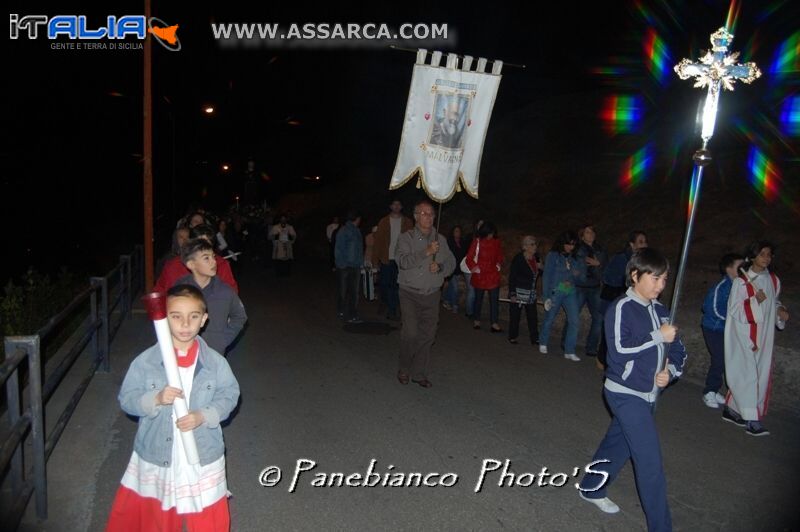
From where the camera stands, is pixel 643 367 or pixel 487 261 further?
pixel 487 261

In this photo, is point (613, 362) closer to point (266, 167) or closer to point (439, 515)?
point (439, 515)

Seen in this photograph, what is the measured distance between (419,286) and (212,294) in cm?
293

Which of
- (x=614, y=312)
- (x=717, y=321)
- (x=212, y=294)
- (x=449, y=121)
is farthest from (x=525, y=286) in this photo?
(x=212, y=294)

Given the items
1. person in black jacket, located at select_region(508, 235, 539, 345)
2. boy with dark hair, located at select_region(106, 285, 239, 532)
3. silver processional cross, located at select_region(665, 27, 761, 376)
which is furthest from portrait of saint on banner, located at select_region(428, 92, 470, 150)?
boy with dark hair, located at select_region(106, 285, 239, 532)

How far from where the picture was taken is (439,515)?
4383 millimetres

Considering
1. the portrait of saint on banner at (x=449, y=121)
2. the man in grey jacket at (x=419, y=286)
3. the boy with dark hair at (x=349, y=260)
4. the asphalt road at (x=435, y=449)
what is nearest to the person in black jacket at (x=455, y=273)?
the boy with dark hair at (x=349, y=260)

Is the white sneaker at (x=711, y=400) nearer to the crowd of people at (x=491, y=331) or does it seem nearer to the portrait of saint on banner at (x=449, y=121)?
the crowd of people at (x=491, y=331)

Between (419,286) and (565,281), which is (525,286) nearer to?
(565,281)

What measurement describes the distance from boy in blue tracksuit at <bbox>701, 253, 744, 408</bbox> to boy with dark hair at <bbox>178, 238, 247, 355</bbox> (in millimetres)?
5000

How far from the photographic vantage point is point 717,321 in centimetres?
688

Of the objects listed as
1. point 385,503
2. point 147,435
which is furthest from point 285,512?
point 147,435

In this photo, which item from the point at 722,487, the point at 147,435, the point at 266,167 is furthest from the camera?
the point at 266,167

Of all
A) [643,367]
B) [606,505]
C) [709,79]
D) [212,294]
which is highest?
[709,79]

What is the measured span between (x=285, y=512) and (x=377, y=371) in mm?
3662
